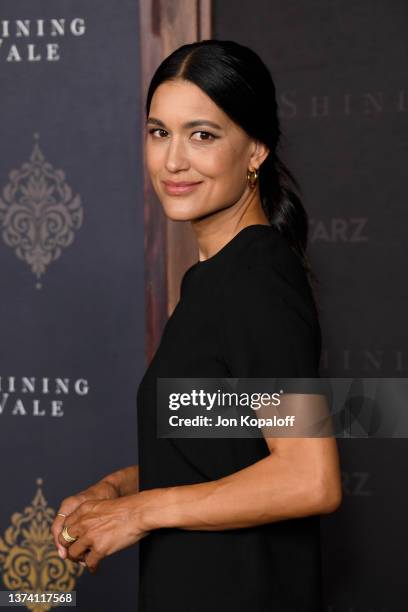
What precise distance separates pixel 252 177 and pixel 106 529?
506mm

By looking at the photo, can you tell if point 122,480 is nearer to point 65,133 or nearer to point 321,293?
point 321,293

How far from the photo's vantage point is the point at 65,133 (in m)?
2.09

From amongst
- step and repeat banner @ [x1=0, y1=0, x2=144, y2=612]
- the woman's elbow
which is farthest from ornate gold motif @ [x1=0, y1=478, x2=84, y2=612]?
the woman's elbow

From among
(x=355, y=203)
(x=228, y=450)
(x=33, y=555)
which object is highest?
(x=355, y=203)

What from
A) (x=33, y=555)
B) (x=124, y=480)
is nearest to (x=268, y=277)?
(x=124, y=480)

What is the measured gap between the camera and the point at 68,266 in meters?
2.11

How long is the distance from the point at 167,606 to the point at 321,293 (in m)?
1.07

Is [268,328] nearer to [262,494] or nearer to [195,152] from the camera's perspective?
[262,494]

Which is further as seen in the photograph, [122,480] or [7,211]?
[7,211]

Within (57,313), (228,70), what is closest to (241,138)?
(228,70)

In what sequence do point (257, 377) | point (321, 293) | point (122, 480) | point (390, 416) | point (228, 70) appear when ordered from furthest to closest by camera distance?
point (321, 293)
point (390, 416)
point (122, 480)
point (228, 70)
point (257, 377)

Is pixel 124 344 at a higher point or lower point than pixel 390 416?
higher

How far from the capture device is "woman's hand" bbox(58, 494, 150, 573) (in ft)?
3.28

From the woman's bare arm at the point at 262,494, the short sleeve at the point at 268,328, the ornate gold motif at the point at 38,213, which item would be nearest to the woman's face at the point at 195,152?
the short sleeve at the point at 268,328
